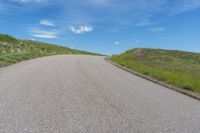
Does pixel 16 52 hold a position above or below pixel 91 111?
below

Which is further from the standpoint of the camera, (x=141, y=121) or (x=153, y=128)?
(x=141, y=121)

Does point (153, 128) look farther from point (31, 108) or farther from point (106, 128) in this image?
point (31, 108)

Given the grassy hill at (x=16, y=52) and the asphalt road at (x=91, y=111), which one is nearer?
the asphalt road at (x=91, y=111)

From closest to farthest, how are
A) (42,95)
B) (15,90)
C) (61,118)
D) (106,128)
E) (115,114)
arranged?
(106,128) < (61,118) < (115,114) < (42,95) < (15,90)

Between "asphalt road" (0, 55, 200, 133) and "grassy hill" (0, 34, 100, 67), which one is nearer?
"asphalt road" (0, 55, 200, 133)

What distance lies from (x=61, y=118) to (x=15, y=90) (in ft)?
9.81

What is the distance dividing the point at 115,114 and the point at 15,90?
138 inches

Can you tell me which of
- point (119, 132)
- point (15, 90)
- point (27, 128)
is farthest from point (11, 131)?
point (15, 90)

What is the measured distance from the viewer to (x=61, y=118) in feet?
15.3

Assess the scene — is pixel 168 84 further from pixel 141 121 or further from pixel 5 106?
pixel 5 106

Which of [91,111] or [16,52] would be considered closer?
[91,111]

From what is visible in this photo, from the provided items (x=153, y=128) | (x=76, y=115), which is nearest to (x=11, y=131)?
(x=76, y=115)

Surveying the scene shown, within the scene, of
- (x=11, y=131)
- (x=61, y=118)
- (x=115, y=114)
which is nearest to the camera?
(x=11, y=131)

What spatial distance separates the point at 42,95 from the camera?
6547 mm
